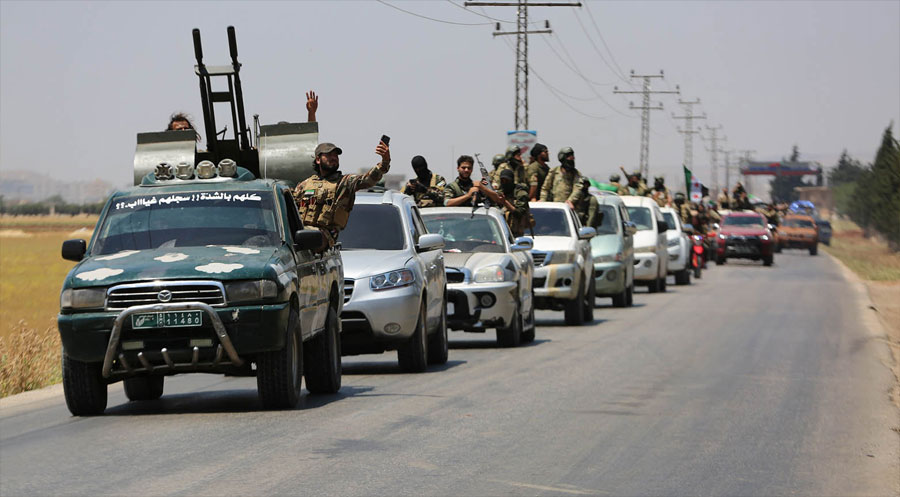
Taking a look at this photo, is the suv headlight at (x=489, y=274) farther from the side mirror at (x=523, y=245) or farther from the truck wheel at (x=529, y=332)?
the truck wheel at (x=529, y=332)

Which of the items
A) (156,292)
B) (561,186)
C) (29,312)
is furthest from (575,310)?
(156,292)

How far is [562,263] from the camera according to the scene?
74.7 feet

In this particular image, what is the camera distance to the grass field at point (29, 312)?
51.3ft

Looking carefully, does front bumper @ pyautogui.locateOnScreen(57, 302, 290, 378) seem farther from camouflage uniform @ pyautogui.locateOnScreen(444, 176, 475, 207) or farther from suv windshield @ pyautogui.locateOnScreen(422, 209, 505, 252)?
camouflage uniform @ pyautogui.locateOnScreen(444, 176, 475, 207)

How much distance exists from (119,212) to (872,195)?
7536 centimetres

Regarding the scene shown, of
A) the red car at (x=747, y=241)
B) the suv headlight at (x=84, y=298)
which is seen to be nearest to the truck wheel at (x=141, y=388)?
the suv headlight at (x=84, y=298)

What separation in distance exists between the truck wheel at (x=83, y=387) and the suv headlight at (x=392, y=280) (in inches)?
137

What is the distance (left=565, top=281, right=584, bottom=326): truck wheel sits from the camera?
75.9 feet

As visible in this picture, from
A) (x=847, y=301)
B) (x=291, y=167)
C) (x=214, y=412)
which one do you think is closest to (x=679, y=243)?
(x=847, y=301)

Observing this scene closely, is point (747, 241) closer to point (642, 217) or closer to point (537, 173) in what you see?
point (642, 217)

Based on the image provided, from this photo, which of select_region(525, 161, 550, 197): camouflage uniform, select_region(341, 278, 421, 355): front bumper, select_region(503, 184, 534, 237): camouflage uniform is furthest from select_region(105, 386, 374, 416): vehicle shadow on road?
select_region(525, 161, 550, 197): camouflage uniform

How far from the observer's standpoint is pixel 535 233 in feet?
77.9

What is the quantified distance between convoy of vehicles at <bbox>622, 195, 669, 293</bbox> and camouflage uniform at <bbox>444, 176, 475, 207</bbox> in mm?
11115

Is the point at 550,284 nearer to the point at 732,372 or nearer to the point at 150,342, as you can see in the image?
the point at 732,372
